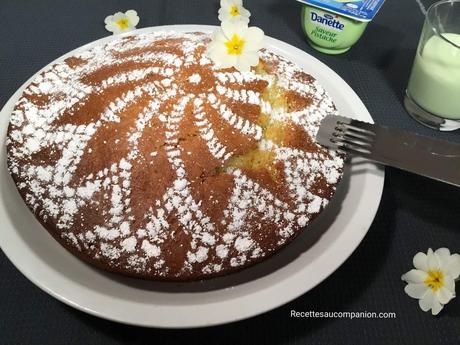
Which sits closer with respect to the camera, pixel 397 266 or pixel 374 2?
pixel 397 266

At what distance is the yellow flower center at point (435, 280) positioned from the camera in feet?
3.19

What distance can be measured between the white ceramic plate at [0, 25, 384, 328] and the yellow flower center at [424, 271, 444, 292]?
0.22 meters

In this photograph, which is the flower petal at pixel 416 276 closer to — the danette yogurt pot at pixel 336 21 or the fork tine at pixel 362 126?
the fork tine at pixel 362 126

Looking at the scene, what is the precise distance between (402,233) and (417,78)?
1.66 feet

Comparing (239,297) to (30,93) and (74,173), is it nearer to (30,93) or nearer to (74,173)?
(74,173)

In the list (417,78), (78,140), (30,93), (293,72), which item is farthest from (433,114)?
(30,93)

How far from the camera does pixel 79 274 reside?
0.86m

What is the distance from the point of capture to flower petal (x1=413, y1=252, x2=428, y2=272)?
1011 mm

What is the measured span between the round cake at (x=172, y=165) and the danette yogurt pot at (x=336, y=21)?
545 mm

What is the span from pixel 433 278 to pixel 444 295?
4 cm

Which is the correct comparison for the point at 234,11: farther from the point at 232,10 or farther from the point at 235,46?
the point at 235,46

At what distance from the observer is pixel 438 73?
1.25 m

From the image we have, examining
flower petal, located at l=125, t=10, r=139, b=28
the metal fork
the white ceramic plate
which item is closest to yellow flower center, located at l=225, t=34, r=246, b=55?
the metal fork
